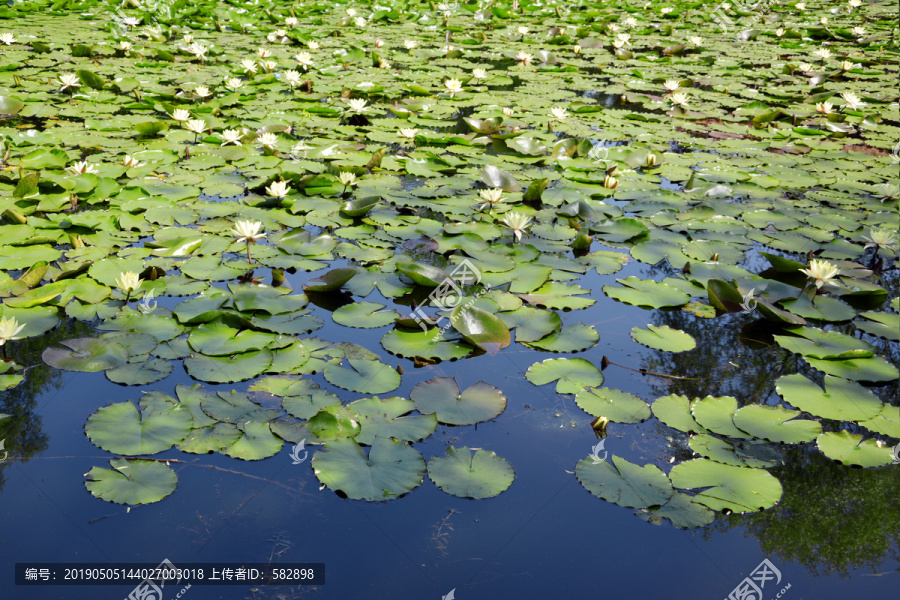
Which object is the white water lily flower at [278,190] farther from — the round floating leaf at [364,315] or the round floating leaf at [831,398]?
the round floating leaf at [831,398]

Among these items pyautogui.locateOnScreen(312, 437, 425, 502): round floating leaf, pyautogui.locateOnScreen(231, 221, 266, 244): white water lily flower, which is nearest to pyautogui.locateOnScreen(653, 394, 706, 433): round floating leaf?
pyautogui.locateOnScreen(312, 437, 425, 502): round floating leaf

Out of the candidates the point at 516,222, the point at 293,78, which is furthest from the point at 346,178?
the point at 293,78

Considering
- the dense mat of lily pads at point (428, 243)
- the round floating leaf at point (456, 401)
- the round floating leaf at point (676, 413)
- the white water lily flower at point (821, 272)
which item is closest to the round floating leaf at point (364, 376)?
the dense mat of lily pads at point (428, 243)

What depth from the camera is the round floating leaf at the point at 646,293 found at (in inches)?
116

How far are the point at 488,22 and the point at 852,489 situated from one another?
9.21 meters

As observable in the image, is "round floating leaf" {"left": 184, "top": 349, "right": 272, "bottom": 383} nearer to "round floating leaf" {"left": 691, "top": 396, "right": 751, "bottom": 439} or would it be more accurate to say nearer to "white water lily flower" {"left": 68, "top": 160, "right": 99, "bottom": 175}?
"round floating leaf" {"left": 691, "top": 396, "right": 751, "bottom": 439}

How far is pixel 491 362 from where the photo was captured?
256cm

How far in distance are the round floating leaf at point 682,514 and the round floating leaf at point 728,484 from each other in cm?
3

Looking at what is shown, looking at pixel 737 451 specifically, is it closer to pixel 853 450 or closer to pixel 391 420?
pixel 853 450

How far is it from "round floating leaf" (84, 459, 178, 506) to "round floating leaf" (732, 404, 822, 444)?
1947mm

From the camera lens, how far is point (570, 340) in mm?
2670

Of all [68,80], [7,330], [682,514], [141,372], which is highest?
[68,80]

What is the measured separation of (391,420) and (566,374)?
74 centimetres

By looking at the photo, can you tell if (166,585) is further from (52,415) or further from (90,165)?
(90,165)
